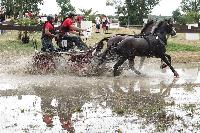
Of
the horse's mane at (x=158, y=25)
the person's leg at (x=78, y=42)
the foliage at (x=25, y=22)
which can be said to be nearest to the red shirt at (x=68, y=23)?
the person's leg at (x=78, y=42)

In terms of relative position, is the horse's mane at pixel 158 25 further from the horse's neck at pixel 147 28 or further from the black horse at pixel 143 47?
the horse's neck at pixel 147 28

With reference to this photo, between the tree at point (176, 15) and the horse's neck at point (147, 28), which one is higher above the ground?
the horse's neck at point (147, 28)

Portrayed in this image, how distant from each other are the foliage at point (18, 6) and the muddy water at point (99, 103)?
22.4 meters

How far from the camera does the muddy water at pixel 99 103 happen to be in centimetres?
927

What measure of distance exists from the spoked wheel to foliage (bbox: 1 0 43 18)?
71.2 ft

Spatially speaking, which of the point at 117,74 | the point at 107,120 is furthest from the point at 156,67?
the point at 107,120

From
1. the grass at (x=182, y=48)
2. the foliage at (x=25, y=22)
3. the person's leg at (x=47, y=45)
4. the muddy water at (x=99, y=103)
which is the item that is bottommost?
the grass at (x=182, y=48)

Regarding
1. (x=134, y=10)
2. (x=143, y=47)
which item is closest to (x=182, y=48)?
(x=143, y=47)

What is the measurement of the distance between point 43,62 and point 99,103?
634 centimetres

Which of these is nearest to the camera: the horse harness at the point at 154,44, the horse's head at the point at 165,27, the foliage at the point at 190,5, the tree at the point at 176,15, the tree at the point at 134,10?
the horse harness at the point at 154,44

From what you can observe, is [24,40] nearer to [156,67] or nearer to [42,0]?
[156,67]

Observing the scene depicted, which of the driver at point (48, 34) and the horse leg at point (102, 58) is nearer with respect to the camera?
the horse leg at point (102, 58)

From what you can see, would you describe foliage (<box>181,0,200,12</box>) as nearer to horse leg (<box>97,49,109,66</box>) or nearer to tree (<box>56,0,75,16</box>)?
tree (<box>56,0,75,16</box>)

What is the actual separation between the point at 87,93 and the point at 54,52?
4760 millimetres
